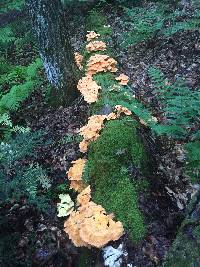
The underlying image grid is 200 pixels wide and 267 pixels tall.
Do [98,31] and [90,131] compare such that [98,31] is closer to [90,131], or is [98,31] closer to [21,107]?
[21,107]

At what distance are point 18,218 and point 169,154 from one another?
2.58 metres

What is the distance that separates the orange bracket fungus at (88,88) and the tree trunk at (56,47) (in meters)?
0.29

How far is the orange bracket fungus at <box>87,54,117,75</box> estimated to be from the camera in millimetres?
7109

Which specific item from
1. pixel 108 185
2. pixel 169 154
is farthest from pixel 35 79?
pixel 108 185

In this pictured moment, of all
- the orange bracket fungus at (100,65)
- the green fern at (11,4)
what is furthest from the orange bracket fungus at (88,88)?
the green fern at (11,4)

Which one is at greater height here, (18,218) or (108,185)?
(108,185)

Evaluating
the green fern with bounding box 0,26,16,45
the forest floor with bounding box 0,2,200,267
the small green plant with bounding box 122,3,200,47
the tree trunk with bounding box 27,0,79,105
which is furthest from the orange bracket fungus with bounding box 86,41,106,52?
the green fern with bounding box 0,26,16,45

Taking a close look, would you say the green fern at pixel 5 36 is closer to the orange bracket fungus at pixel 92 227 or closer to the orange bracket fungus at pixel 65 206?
the orange bracket fungus at pixel 65 206

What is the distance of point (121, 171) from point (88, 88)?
2629 mm

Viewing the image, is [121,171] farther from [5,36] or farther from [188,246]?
[5,36]

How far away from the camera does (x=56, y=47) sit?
683 cm

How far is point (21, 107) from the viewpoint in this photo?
8.08 meters

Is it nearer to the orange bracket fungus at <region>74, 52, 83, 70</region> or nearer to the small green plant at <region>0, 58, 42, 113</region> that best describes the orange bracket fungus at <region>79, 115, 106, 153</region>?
the small green plant at <region>0, 58, 42, 113</region>

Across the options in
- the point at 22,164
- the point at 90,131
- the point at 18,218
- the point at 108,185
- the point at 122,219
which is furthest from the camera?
the point at 22,164
